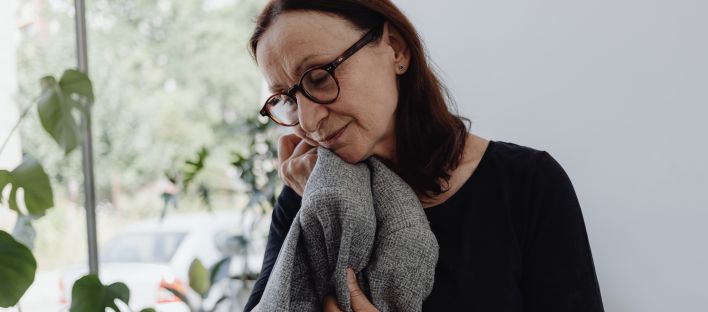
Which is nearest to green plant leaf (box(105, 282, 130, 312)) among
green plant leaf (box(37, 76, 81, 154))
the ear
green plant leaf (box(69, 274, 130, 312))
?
green plant leaf (box(69, 274, 130, 312))

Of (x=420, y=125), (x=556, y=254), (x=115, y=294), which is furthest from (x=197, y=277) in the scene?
(x=556, y=254)

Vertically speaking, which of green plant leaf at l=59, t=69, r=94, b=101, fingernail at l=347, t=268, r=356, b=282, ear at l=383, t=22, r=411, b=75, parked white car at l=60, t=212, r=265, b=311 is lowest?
parked white car at l=60, t=212, r=265, b=311

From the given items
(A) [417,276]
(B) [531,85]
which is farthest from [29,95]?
(A) [417,276]

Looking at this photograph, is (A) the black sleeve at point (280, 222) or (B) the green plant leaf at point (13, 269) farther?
(B) the green plant leaf at point (13, 269)

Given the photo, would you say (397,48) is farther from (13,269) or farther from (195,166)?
(195,166)

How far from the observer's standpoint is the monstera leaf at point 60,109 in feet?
6.08

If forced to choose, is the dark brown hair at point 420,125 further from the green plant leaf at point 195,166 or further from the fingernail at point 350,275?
the green plant leaf at point 195,166

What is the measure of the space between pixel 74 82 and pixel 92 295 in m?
0.60

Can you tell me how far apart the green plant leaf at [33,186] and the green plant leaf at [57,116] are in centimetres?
14

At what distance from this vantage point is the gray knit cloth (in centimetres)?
87

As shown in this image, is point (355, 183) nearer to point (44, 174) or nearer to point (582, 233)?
point (582, 233)

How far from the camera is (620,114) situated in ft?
4.50

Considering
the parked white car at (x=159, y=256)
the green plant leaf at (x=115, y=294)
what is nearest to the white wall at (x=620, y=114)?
the green plant leaf at (x=115, y=294)

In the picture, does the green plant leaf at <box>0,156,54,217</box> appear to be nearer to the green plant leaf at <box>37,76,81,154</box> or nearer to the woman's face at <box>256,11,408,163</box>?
the green plant leaf at <box>37,76,81,154</box>
